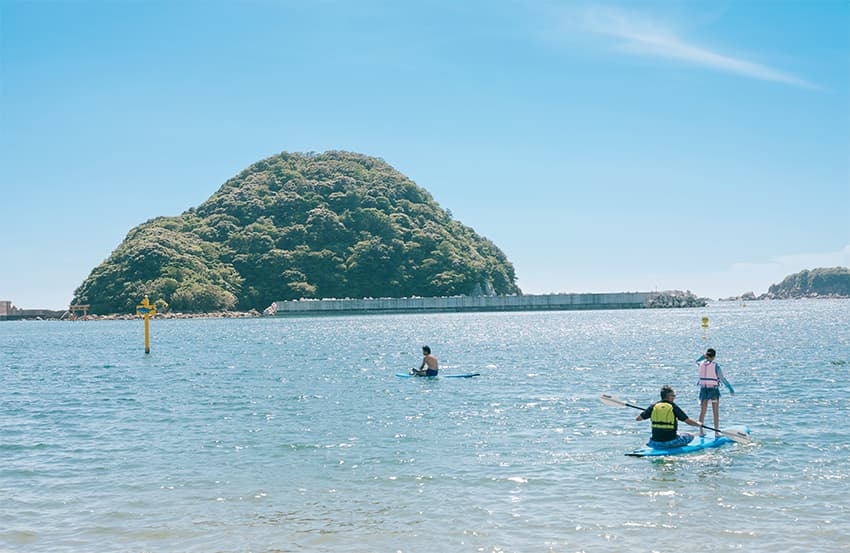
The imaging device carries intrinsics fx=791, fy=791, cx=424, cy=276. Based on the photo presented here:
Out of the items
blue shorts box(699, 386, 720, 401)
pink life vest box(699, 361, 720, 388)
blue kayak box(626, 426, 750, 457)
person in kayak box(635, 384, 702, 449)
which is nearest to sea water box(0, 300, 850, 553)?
blue kayak box(626, 426, 750, 457)

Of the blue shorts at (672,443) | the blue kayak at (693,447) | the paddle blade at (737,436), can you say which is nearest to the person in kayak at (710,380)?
the blue kayak at (693,447)

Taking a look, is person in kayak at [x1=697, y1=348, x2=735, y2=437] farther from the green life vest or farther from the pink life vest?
the green life vest

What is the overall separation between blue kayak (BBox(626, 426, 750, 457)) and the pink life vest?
136 centimetres

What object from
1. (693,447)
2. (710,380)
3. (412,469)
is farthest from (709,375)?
(412,469)

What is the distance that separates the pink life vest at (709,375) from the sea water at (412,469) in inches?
75.5

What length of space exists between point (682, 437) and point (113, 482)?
1372cm

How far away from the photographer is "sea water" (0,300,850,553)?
537 inches

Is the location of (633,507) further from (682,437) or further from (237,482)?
(237,482)

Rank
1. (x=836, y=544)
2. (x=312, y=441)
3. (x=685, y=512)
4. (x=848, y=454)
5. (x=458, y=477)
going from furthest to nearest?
(x=312, y=441)
(x=848, y=454)
(x=458, y=477)
(x=685, y=512)
(x=836, y=544)

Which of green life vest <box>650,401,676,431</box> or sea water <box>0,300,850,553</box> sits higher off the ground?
green life vest <box>650,401,676,431</box>

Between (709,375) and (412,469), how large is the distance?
891 centimetres

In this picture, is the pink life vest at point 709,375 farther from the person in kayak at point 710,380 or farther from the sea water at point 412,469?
the sea water at point 412,469

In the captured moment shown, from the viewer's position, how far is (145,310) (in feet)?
214

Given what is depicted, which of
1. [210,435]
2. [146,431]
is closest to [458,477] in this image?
[210,435]
